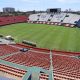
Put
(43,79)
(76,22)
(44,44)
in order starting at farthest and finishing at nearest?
(76,22)
(44,44)
(43,79)

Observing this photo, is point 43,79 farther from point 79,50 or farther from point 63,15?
point 63,15

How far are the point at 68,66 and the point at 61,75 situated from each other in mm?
5279

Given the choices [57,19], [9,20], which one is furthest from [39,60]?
[9,20]

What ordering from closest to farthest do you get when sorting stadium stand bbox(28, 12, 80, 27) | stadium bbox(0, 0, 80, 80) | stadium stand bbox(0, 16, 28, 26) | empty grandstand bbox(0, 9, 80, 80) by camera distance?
empty grandstand bbox(0, 9, 80, 80)
stadium bbox(0, 0, 80, 80)
stadium stand bbox(28, 12, 80, 27)
stadium stand bbox(0, 16, 28, 26)

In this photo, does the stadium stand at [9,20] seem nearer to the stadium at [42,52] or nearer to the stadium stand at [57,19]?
the stadium at [42,52]

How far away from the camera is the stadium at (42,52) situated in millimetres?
18100

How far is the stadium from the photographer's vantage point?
1810 cm

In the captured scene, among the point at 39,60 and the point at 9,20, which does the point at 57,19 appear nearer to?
the point at 9,20

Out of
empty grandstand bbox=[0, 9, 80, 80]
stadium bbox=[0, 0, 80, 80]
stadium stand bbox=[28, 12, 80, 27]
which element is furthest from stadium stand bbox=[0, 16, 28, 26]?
stadium stand bbox=[28, 12, 80, 27]

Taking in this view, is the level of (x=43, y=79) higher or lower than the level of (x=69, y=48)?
higher

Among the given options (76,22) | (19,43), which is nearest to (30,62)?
(19,43)

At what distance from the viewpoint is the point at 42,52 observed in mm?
36312

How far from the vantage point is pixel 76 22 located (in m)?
82.1

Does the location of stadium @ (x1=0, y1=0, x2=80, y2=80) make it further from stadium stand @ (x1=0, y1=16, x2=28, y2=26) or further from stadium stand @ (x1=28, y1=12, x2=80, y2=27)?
stadium stand @ (x1=0, y1=16, x2=28, y2=26)
